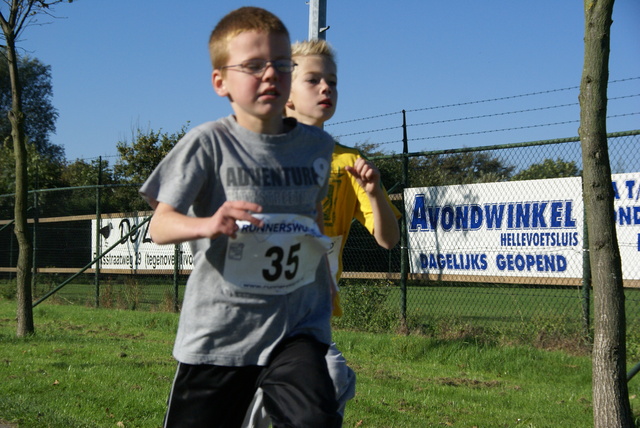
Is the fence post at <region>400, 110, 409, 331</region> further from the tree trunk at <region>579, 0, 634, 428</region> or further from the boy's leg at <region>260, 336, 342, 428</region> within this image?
the boy's leg at <region>260, 336, 342, 428</region>

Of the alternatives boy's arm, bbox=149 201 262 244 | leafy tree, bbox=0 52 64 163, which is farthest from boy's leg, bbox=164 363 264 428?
leafy tree, bbox=0 52 64 163

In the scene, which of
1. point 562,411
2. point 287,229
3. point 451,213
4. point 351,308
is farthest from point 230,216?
point 351,308

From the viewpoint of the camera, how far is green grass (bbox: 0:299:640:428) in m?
5.59

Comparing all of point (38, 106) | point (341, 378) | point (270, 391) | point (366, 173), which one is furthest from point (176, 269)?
point (38, 106)

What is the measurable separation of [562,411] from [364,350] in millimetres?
3288

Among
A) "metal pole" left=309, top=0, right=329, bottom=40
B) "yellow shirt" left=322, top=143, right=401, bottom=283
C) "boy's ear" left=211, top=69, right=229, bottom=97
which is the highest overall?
"metal pole" left=309, top=0, right=329, bottom=40

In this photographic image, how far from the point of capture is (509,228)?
29.8 feet

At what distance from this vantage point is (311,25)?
860cm

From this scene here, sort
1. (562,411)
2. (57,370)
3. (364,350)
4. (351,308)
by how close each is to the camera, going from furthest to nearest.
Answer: (351,308), (364,350), (57,370), (562,411)

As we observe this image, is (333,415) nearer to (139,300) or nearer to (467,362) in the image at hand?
(467,362)

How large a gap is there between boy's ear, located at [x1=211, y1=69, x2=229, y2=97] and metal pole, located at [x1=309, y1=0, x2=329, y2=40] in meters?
5.80

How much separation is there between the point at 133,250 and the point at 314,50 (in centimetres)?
1144

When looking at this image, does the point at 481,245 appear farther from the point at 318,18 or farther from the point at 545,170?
the point at 318,18

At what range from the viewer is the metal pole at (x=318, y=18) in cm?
853
